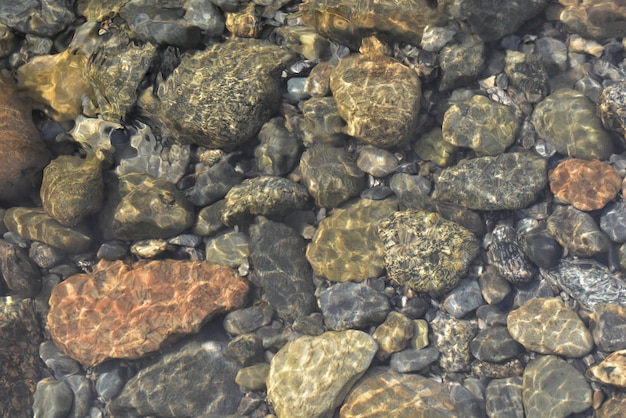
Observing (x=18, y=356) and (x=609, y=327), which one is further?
(x=18, y=356)

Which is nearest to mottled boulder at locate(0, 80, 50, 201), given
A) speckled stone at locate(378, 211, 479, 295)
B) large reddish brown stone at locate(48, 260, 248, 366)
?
large reddish brown stone at locate(48, 260, 248, 366)

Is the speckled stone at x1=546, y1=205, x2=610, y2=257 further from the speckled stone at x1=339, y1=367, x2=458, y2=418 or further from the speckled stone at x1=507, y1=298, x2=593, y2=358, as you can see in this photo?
the speckled stone at x1=339, y1=367, x2=458, y2=418

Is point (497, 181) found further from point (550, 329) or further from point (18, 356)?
point (18, 356)

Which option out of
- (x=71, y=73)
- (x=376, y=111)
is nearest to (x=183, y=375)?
(x=376, y=111)

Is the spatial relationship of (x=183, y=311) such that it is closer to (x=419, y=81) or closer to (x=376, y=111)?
(x=376, y=111)

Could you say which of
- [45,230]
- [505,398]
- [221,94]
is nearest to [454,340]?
[505,398]

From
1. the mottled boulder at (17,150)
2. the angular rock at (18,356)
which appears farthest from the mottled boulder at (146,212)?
the angular rock at (18,356)
